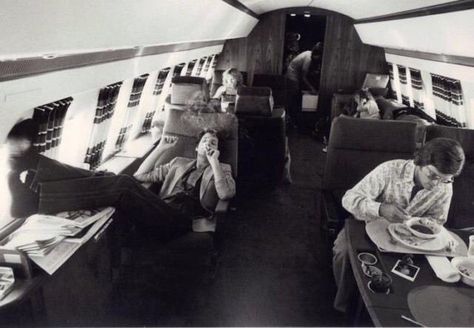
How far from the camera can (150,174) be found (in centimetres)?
315

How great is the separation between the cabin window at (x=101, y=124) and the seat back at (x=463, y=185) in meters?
2.76

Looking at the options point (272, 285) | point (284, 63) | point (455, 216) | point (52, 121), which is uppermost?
point (284, 63)

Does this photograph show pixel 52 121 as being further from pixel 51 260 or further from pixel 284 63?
pixel 284 63

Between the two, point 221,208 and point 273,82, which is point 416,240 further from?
point 273,82

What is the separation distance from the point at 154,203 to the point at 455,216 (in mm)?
2312

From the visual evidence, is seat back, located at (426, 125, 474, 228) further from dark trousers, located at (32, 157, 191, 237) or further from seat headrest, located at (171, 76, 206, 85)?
seat headrest, located at (171, 76, 206, 85)

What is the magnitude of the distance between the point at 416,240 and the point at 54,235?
1.86m

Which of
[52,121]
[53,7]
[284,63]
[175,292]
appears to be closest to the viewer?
[53,7]

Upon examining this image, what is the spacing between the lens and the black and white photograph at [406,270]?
1.70 metres

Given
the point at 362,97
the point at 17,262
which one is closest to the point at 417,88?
the point at 362,97

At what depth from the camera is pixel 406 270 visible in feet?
5.68

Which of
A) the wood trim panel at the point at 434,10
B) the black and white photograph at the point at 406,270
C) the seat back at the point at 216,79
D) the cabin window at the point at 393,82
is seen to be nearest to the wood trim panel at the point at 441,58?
the wood trim panel at the point at 434,10

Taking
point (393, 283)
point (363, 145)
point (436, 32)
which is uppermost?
point (436, 32)

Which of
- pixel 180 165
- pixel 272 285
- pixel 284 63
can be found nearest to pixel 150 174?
pixel 180 165
